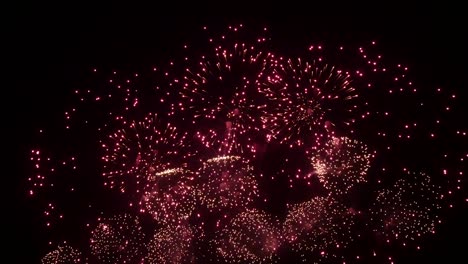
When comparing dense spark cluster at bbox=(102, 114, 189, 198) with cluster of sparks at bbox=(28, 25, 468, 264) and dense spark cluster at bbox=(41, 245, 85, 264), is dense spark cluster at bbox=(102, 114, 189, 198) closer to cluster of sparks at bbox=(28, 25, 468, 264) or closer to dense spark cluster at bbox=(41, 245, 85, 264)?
cluster of sparks at bbox=(28, 25, 468, 264)

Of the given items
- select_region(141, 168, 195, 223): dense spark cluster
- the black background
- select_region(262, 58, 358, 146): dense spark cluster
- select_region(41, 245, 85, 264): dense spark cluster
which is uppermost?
the black background

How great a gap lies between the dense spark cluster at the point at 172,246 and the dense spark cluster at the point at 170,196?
130 mm

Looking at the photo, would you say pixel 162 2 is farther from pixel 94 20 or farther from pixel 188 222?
pixel 188 222

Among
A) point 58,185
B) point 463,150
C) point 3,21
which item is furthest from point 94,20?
point 463,150

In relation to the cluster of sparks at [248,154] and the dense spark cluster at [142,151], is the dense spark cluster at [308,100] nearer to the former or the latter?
the cluster of sparks at [248,154]

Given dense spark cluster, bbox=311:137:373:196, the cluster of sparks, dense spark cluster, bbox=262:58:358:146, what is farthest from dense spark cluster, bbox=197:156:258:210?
dense spark cluster, bbox=311:137:373:196

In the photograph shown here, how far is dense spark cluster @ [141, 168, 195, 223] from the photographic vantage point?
4.19 m

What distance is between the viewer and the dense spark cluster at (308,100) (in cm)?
404

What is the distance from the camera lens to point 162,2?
4.33 meters

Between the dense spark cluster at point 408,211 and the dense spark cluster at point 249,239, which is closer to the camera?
the dense spark cluster at point 249,239

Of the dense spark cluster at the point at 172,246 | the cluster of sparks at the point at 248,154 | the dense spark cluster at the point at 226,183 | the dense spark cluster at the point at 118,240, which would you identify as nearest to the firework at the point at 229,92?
the cluster of sparks at the point at 248,154

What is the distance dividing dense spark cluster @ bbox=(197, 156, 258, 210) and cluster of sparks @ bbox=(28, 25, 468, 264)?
0.01m

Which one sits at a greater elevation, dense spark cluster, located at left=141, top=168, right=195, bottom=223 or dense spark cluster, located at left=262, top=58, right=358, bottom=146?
dense spark cluster, located at left=262, top=58, right=358, bottom=146

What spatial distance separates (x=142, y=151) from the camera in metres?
4.36
